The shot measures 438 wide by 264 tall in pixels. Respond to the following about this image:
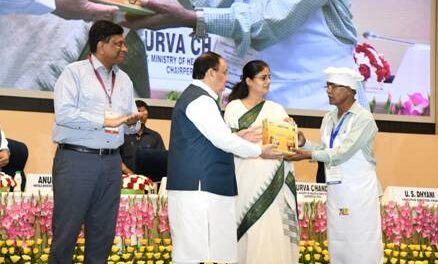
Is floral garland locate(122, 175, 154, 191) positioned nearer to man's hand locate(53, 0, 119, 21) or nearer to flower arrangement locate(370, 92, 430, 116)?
man's hand locate(53, 0, 119, 21)

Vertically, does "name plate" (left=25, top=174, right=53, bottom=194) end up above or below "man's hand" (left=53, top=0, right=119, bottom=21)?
below

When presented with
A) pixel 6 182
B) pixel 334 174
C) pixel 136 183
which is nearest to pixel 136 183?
pixel 136 183

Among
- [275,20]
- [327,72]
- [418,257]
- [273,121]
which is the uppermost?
[275,20]

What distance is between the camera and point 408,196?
512 centimetres

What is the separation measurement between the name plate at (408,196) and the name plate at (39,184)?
7.22 ft

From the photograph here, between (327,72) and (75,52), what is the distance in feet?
10.0

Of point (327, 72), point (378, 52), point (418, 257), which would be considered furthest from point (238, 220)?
point (378, 52)

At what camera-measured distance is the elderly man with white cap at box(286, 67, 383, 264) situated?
409cm

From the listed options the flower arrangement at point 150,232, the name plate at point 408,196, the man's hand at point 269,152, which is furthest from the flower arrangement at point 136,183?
the name plate at point 408,196

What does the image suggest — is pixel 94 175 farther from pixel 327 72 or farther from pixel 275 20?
pixel 275 20

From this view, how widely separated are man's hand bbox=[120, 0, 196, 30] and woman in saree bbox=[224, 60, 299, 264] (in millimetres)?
2738

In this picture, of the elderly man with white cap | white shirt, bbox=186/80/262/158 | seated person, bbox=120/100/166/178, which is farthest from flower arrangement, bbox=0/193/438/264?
seated person, bbox=120/100/166/178

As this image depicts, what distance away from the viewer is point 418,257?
5004 millimetres

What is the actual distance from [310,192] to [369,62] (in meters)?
3.33
